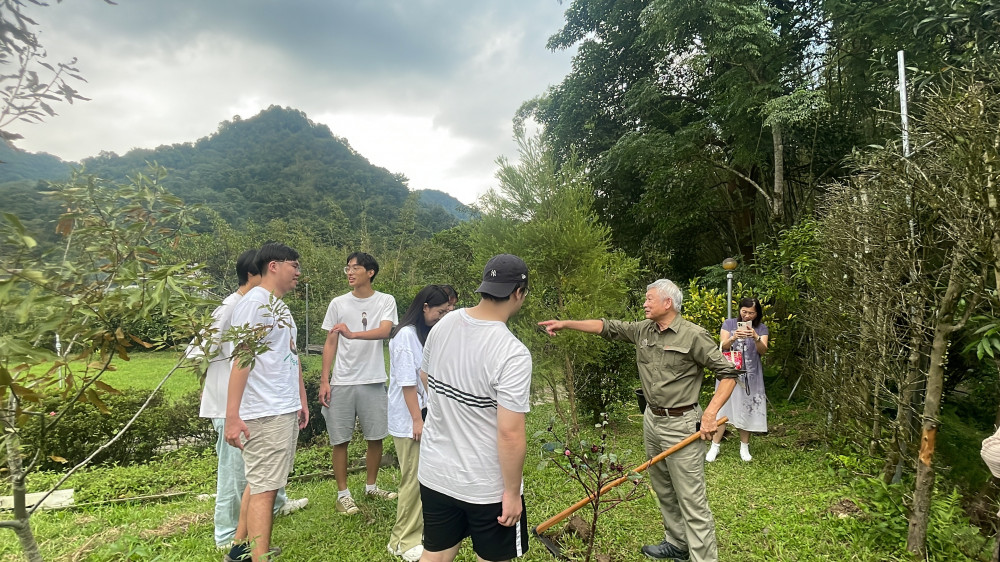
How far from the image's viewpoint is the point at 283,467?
2816 millimetres

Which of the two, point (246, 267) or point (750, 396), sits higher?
point (246, 267)

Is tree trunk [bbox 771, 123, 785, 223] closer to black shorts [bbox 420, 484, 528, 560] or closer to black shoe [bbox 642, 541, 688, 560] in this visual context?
black shoe [bbox 642, 541, 688, 560]

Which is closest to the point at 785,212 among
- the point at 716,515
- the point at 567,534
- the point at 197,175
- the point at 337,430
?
the point at 716,515

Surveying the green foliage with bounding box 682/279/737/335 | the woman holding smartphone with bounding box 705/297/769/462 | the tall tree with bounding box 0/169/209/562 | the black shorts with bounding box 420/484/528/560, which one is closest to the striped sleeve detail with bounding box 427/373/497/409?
the black shorts with bounding box 420/484/528/560

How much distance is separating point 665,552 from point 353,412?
254cm


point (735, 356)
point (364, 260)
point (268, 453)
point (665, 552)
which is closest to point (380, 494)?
point (268, 453)

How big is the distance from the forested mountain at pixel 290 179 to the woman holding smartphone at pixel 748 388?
25.5m

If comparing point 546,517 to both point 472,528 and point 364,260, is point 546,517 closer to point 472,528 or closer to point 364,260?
point 472,528

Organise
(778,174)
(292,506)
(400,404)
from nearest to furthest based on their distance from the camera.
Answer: (400,404)
(292,506)
(778,174)

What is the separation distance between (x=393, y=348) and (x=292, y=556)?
1.62 m

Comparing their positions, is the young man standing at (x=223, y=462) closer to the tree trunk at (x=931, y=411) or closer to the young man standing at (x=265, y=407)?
the young man standing at (x=265, y=407)

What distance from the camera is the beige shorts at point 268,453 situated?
8.98 feet

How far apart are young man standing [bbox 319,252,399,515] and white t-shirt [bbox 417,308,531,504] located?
6.02ft

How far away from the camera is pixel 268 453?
9.17ft
